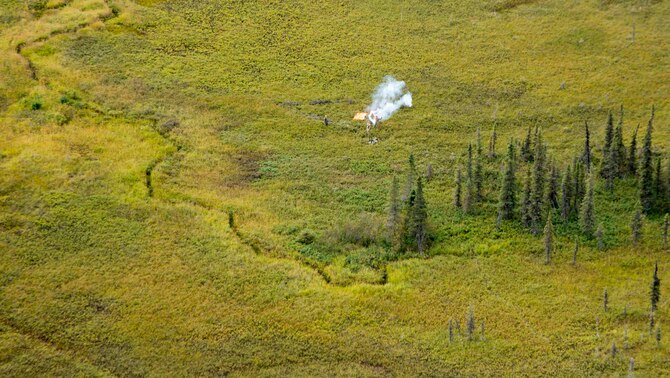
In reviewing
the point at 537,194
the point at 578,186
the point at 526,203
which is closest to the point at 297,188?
the point at 526,203

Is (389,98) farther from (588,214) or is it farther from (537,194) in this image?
(588,214)

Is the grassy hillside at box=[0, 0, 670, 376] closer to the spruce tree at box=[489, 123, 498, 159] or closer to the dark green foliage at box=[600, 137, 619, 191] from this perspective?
the dark green foliage at box=[600, 137, 619, 191]

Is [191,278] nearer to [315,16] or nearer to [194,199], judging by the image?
[194,199]

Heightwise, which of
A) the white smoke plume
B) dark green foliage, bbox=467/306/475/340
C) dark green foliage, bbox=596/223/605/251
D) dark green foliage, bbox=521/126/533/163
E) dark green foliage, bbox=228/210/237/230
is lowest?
dark green foliage, bbox=467/306/475/340

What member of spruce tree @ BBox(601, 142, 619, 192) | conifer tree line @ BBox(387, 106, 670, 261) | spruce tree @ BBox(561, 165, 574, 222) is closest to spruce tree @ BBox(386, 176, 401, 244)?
conifer tree line @ BBox(387, 106, 670, 261)

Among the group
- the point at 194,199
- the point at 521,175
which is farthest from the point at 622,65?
the point at 194,199

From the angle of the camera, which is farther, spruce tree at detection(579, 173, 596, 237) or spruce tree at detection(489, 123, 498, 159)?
spruce tree at detection(489, 123, 498, 159)

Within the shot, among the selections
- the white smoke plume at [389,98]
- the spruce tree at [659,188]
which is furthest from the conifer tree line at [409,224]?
the white smoke plume at [389,98]
